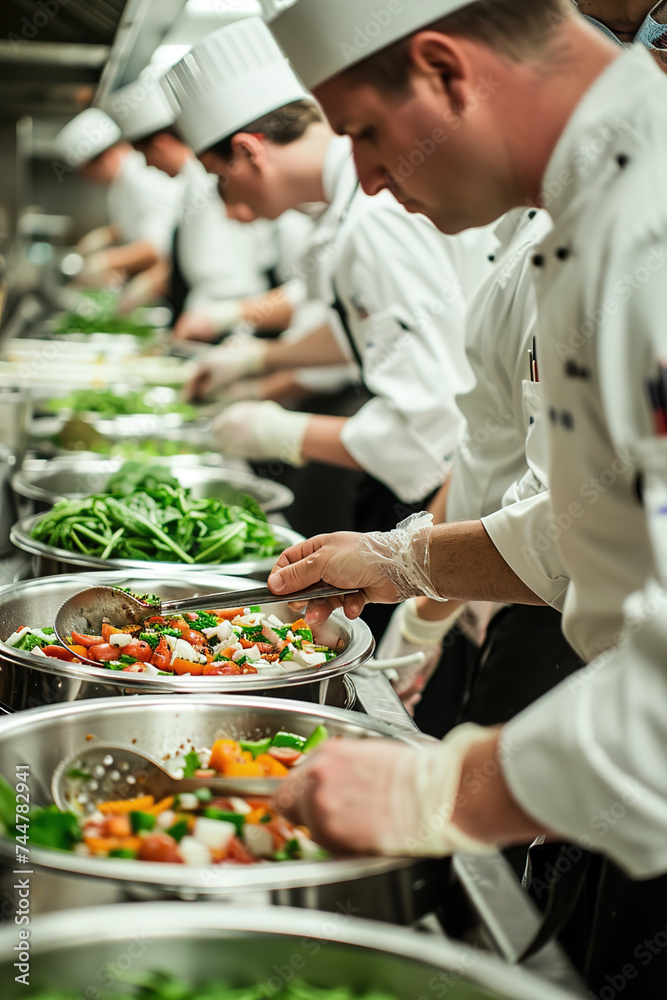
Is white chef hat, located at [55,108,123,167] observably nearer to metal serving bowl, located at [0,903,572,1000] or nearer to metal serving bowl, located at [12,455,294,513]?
metal serving bowl, located at [12,455,294,513]

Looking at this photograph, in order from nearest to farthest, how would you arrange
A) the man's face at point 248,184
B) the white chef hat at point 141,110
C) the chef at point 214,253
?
the man's face at point 248,184, the white chef hat at point 141,110, the chef at point 214,253

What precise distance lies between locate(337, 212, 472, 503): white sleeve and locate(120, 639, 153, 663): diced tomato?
4.58 feet

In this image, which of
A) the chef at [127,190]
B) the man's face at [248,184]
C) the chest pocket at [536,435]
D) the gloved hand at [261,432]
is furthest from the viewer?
the chef at [127,190]

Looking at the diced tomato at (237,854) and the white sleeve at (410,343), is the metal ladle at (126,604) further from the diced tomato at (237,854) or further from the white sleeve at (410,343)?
the white sleeve at (410,343)

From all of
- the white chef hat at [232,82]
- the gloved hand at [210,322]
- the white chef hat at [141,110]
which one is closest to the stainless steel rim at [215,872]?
the white chef hat at [232,82]

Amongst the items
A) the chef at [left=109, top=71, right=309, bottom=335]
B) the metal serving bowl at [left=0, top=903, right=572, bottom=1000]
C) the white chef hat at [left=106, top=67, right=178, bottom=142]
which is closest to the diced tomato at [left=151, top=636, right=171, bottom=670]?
the metal serving bowl at [left=0, top=903, right=572, bottom=1000]

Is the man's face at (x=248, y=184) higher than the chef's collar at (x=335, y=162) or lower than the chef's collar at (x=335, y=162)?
lower

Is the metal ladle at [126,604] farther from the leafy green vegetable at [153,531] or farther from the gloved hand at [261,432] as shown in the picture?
the gloved hand at [261,432]

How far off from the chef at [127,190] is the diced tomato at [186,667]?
6.59 meters

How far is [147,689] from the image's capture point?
125cm

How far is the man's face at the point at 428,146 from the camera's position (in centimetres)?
98

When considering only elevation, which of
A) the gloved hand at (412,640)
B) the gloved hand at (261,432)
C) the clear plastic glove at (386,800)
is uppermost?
the clear plastic glove at (386,800)

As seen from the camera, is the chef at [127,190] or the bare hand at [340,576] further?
the chef at [127,190]

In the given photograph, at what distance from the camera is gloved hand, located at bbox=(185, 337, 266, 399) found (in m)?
4.25
